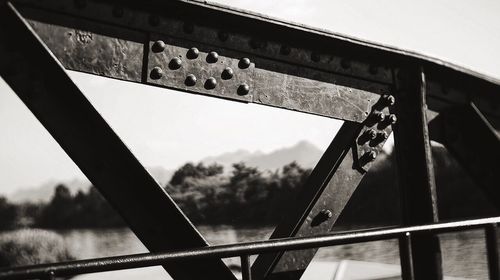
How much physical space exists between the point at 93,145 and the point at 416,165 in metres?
1.73

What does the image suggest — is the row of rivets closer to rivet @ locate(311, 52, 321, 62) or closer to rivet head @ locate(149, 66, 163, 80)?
rivet @ locate(311, 52, 321, 62)

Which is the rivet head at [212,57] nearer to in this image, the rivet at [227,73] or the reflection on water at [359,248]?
the rivet at [227,73]

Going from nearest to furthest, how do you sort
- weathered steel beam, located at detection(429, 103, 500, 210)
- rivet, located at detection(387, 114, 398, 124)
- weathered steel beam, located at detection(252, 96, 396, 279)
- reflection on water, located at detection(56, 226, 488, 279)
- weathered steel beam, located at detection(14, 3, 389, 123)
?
weathered steel beam, located at detection(14, 3, 389, 123), weathered steel beam, located at detection(252, 96, 396, 279), rivet, located at detection(387, 114, 398, 124), weathered steel beam, located at detection(429, 103, 500, 210), reflection on water, located at detection(56, 226, 488, 279)

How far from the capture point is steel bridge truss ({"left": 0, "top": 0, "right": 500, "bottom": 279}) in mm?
1850

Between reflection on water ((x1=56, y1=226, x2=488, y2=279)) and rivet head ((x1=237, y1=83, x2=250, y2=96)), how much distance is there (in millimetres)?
764

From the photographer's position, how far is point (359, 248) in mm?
24078

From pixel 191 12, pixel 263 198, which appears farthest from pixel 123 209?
pixel 263 198

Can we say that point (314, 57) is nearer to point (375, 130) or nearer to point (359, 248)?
point (375, 130)

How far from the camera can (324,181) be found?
98.6 inches

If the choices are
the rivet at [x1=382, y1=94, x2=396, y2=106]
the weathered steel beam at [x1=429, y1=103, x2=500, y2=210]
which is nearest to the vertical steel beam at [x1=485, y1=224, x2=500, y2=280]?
the weathered steel beam at [x1=429, y1=103, x2=500, y2=210]

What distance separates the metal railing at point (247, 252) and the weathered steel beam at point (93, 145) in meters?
0.19

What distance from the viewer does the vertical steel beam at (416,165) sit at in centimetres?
267

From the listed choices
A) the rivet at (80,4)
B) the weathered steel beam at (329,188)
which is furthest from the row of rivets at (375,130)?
the rivet at (80,4)

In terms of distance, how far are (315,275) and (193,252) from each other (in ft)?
27.6
